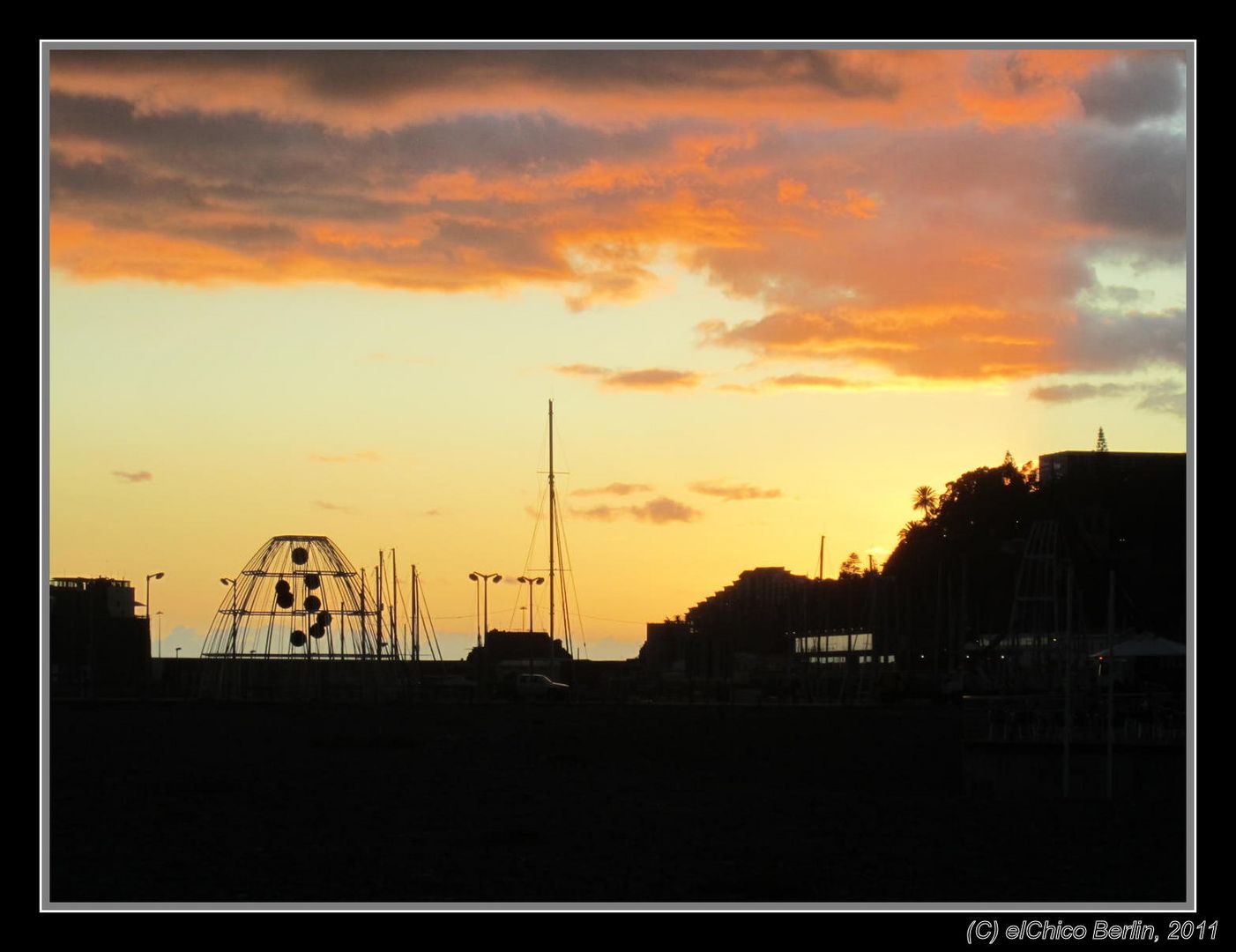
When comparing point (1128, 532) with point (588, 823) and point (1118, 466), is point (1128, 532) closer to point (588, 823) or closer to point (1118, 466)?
point (1118, 466)

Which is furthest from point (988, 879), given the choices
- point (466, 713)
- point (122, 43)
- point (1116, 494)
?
point (1116, 494)

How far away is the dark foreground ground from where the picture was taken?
16.2 metres

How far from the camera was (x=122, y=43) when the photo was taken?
459 inches

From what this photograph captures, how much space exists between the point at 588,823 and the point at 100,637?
2755 inches

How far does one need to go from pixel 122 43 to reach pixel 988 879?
11252 millimetres

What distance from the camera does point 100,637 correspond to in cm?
8594

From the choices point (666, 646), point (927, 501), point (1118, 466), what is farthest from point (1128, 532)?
point (666, 646)

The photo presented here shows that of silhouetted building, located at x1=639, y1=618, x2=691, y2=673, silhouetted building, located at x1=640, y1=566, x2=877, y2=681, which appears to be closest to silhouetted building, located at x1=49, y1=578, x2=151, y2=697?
silhouetted building, located at x1=640, y1=566, x2=877, y2=681

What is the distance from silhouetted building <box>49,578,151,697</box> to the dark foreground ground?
4239 centimetres

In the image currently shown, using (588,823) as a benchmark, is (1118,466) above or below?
above

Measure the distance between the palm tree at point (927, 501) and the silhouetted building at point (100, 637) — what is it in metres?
43.1

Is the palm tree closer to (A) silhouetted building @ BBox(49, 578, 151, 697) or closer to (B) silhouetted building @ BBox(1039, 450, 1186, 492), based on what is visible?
(B) silhouetted building @ BBox(1039, 450, 1186, 492)

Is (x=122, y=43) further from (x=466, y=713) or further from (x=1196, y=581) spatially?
(x=466, y=713)

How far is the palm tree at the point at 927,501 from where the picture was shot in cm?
9384
